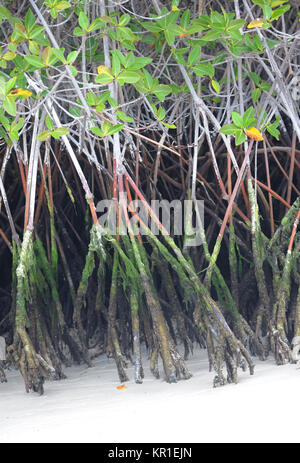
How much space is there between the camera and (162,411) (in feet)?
6.59

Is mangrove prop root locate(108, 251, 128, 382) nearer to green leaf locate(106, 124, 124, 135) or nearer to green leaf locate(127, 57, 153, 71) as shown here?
green leaf locate(106, 124, 124, 135)

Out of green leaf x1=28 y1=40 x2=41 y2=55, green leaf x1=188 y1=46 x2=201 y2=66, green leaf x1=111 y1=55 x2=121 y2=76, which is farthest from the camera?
green leaf x1=188 y1=46 x2=201 y2=66

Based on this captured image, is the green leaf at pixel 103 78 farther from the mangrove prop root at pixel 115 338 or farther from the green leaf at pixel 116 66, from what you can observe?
the mangrove prop root at pixel 115 338

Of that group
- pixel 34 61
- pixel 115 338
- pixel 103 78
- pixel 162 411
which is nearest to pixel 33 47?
A: pixel 34 61

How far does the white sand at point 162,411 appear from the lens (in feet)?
5.75

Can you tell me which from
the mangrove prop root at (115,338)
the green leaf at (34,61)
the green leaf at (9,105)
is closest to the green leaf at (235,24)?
the green leaf at (34,61)

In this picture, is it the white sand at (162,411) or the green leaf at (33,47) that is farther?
the green leaf at (33,47)

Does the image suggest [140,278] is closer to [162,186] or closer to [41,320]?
[41,320]

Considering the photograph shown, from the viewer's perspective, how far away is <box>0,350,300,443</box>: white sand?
175cm

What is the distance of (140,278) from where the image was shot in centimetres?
265

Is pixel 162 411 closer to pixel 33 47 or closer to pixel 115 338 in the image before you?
pixel 115 338

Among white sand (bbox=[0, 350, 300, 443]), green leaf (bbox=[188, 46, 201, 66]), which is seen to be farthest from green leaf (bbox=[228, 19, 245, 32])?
white sand (bbox=[0, 350, 300, 443])
